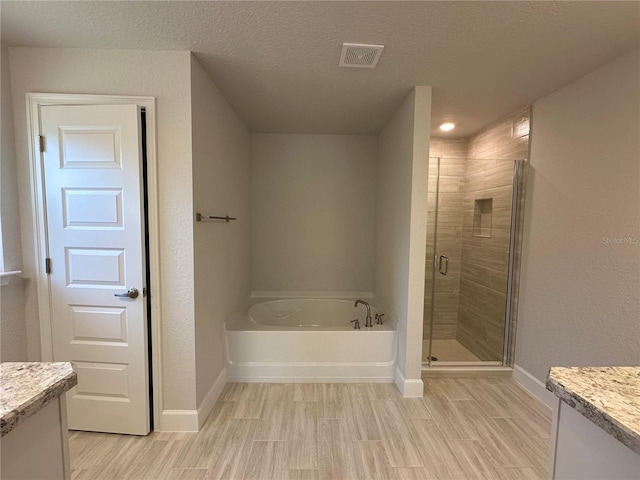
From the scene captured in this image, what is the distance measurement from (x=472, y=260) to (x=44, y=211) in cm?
353

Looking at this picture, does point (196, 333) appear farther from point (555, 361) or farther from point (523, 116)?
point (523, 116)

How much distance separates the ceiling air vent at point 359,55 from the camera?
1573 mm

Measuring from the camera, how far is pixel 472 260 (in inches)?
117

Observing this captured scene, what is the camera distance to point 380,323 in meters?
2.62

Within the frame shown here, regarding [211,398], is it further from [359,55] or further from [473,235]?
[473,235]

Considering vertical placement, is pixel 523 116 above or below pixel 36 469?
above

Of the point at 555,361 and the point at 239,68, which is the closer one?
the point at 239,68

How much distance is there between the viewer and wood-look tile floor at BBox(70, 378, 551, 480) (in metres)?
1.52

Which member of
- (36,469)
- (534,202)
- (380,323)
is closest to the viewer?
(36,469)

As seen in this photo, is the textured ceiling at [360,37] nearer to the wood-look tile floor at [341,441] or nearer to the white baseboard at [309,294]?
the white baseboard at [309,294]

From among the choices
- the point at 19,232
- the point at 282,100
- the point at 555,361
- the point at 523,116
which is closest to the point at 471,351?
the point at 555,361

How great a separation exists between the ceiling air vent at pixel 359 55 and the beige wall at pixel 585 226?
1.44 metres

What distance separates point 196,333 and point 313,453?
101cm

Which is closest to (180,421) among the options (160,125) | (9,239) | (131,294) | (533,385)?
(131,294)
